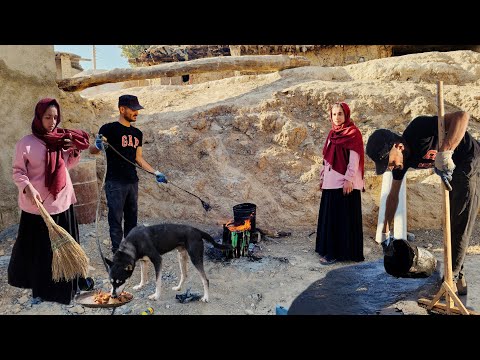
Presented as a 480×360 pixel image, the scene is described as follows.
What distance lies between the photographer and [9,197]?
582 centimetres

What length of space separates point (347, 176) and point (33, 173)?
331 cm

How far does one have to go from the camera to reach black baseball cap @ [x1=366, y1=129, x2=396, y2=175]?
4184 millimetres

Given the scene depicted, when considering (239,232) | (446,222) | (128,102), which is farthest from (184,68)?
(446,222)

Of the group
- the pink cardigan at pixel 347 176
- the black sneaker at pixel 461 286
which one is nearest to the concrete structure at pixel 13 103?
the pink cardigan at pixel 347 176

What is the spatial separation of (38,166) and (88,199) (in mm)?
2000

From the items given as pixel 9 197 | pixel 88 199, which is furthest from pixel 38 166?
pixel 9 197

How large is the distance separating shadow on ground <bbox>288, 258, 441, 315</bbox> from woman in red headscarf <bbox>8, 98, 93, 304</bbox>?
229 cm

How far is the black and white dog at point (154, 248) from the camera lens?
3668mm

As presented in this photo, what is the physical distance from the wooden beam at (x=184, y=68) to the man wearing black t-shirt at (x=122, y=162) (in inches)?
138

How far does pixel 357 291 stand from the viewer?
164 inches

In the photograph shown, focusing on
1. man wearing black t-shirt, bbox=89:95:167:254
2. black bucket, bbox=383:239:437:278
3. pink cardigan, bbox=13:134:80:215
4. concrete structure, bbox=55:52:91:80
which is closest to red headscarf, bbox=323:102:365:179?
black bucket, bbox=383:239:437:278

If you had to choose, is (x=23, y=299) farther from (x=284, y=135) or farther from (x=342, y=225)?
(x=284, y=135)

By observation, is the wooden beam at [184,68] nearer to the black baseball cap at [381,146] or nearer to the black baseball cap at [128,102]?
the black baseball cap at [128,102]

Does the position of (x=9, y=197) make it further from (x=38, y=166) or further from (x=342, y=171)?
(x=342, y=171)
